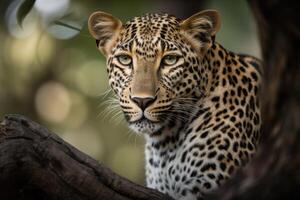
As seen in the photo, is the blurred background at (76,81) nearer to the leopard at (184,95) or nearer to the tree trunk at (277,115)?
the leopard at (184,95)

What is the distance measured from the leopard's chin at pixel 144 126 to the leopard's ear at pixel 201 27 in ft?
2.85

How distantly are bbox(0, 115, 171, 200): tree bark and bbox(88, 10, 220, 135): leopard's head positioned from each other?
4.03ft

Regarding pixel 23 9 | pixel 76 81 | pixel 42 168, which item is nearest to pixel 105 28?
pixel 23 9

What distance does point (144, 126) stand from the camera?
25.2 feet

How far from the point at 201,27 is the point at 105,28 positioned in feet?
3.08

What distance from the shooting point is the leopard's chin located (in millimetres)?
7625

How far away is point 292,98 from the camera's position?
4418 mm

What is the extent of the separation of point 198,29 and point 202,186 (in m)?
1.49

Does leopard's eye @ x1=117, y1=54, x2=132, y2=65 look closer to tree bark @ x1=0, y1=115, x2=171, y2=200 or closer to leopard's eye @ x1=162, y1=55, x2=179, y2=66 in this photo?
leopard's eye @ x1=162, y1=55, x2=179, y2=66

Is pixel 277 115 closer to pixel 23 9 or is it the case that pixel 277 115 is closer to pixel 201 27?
pixel 23 9

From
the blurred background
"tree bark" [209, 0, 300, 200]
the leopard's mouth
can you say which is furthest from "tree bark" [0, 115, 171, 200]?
the blurred background

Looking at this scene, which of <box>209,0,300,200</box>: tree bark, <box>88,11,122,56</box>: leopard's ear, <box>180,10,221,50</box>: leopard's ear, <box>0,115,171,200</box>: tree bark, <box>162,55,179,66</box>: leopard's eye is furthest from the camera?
<box>88,11,122,56</box>: leopard's ear

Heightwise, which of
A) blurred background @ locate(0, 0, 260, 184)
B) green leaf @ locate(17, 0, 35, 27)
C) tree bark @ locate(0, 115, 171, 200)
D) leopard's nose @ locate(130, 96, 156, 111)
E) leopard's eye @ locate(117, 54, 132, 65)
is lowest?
blurred background @ locate(0, 0, 260, 184)

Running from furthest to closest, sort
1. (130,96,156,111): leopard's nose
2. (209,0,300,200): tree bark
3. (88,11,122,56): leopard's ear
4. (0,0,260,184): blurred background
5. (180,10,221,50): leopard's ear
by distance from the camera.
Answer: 1. (0,0,260,184): blurred background
2. (88,11,122,56): leopard's ear
3. (180,10,221,50): leopard's ear
4. (130,96,156,111): leopard's nose
5. (209,0,300,200): tree bark
